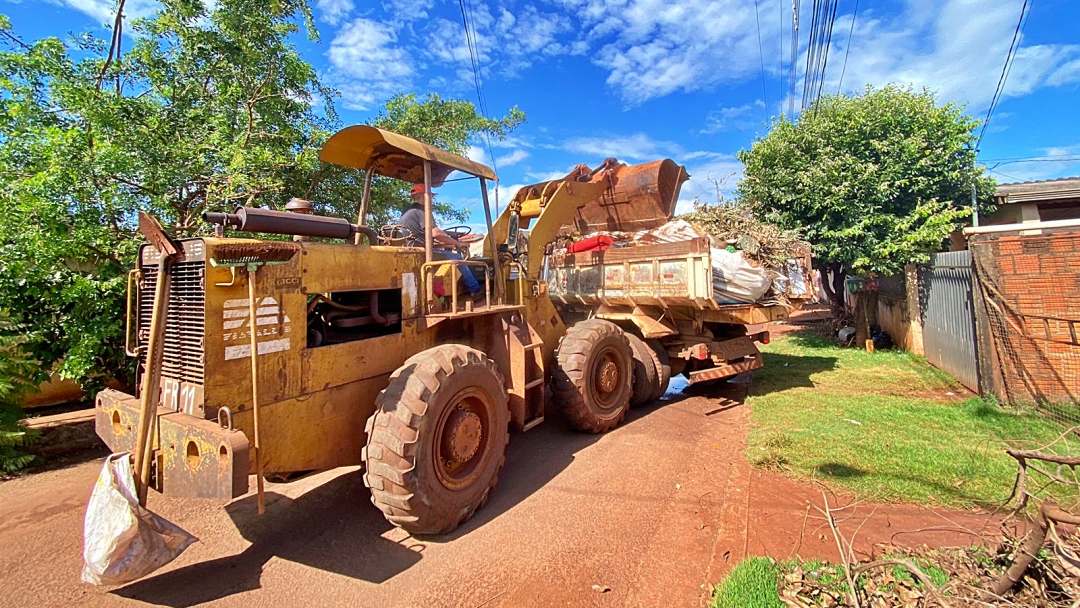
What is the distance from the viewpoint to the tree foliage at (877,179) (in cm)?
910

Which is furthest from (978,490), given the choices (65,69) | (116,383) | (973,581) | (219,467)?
(65,69)

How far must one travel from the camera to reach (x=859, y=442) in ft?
16.4

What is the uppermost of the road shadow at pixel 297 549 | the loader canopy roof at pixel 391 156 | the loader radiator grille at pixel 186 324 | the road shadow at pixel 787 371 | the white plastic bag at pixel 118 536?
the loader canopy roof at pixel 391 156

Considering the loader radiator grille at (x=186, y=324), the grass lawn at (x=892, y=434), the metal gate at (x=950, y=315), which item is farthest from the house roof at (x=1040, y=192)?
the loader radiator grille at (x=186, y=324)

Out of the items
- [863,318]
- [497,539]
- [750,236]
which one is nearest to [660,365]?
[750,236]

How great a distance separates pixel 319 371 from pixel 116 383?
166 inches

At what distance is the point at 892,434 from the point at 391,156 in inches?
236

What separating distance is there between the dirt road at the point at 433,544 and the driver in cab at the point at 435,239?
1.89 metres

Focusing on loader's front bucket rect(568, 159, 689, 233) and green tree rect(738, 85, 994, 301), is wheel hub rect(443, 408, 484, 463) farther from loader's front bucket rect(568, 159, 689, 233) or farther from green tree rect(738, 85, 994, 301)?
green tree rect(738, 85, 994, 301)

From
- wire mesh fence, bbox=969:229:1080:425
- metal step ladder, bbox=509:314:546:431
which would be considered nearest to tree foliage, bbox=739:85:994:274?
wire mesh fence, bbox=969:229:1080:425

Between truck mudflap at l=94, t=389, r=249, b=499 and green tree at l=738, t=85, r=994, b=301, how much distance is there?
1014 centimetres

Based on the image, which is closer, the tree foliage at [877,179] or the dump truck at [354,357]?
the dump truck at [354,357]

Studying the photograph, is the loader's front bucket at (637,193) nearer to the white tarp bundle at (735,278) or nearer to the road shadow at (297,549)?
the white tarp bundle at (735,278)

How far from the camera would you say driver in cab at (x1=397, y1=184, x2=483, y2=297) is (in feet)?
15.3
